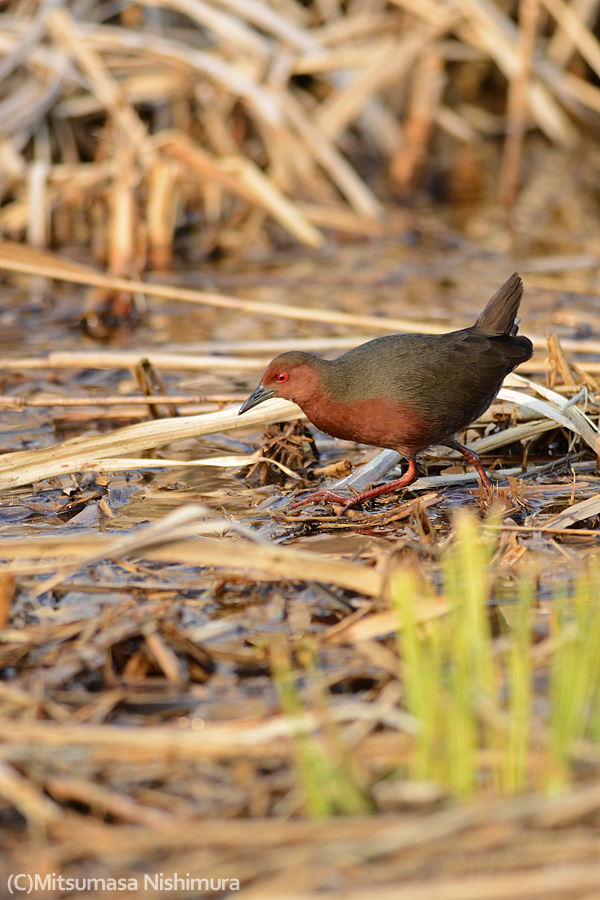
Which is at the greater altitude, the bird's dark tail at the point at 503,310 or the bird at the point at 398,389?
the bird's dark tail at the point at 503,310

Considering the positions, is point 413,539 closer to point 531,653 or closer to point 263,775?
point 531,653

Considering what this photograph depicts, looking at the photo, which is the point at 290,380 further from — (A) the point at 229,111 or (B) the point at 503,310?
(A) the point at 229,111

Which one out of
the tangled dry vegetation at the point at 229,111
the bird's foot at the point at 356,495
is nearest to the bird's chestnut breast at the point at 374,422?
the bird's foot at the point at 356,495

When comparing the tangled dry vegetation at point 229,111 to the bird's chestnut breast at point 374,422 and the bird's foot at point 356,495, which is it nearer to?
the bird's chestnut breast at point 374,422

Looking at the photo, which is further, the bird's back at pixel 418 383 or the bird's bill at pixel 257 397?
the bird's bill at pixel 257 397

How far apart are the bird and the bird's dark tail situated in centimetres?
18

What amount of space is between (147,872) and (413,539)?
1.87 metres

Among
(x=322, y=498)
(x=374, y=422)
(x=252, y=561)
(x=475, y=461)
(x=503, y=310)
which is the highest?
(x=503, y=310)

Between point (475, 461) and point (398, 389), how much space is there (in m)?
0.46

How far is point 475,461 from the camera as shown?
164 inches

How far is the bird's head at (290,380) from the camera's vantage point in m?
4.12

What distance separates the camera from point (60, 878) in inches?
78.2

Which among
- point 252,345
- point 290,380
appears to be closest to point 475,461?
point 290,380

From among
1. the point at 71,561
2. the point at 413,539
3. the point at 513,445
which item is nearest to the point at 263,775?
the point at 71,561
